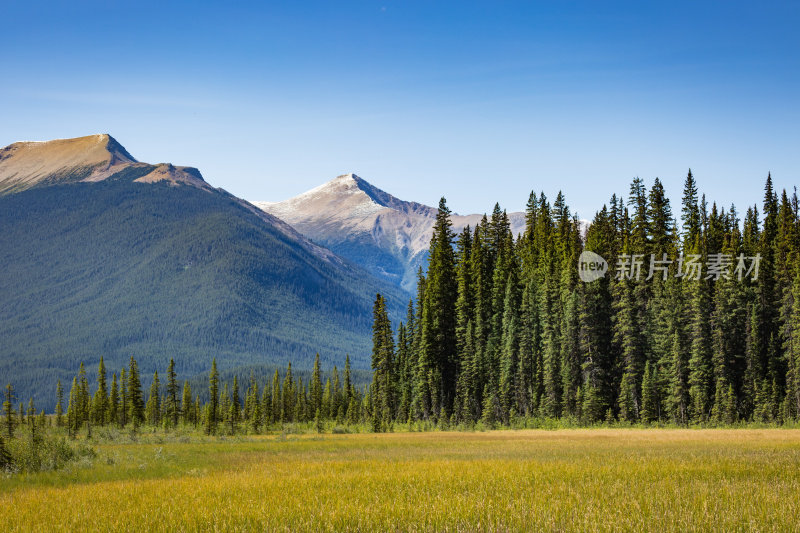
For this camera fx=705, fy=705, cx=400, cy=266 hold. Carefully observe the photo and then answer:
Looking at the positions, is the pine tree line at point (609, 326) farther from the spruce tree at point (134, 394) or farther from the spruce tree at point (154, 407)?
the spruce tree at point (154, 407)

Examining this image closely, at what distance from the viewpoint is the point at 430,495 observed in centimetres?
1744

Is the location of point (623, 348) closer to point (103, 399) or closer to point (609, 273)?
point (609, 273)

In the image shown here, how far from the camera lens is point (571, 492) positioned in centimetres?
1717

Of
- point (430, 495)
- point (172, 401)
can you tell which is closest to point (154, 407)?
point (172, 401)

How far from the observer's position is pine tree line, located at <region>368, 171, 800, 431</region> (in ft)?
215

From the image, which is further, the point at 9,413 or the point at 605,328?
the point at 605,328

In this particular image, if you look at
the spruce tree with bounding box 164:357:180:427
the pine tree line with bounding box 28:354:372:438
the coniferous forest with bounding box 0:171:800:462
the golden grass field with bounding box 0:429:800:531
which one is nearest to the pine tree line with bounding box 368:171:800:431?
the coniferous forest with bounding box 0:171:800:462

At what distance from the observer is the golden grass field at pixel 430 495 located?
14023 mm

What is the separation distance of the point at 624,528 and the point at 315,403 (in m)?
120

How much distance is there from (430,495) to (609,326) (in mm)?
59839

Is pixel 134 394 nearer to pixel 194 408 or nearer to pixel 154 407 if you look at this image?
pixel 154 407

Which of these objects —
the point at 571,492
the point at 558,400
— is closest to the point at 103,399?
the point at 558,400

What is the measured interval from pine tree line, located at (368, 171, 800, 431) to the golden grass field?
3970 centimetres

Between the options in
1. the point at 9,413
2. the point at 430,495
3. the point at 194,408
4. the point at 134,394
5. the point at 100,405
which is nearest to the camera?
the point at 430,495
